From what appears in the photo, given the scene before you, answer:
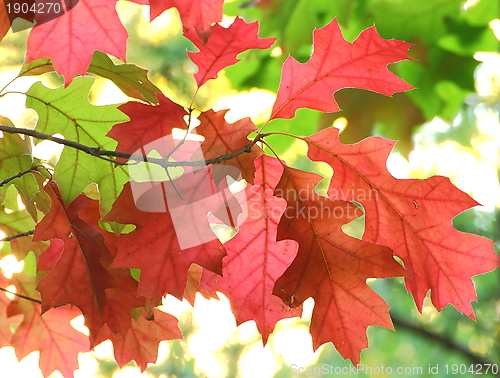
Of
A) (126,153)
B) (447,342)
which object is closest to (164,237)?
(126,153)

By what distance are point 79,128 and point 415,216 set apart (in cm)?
55

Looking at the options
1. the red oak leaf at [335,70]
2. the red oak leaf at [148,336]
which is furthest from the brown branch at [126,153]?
the red oak leaf at [148,336]

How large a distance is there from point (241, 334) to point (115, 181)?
5.24 metres

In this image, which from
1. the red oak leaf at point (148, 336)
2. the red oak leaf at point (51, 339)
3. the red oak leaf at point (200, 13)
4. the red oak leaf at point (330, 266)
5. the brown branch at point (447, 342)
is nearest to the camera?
the red oak leaf at point (200, 13)

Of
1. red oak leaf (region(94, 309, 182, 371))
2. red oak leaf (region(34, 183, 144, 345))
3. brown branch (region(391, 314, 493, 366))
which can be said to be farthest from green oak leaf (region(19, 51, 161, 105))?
brown branch (region(391, 314, 493, 366))

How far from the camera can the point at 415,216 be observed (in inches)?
25.5

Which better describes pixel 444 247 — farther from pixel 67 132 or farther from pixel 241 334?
pixel 241 334

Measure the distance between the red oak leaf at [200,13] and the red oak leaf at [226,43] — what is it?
1 cm

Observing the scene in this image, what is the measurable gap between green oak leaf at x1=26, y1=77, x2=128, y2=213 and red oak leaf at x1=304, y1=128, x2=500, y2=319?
1.02 feet

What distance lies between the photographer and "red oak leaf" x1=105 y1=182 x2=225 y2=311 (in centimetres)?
56

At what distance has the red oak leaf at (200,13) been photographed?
1.68ft

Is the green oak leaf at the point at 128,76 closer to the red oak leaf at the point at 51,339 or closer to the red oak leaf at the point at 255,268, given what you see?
the red oak leaf at the point at 255,268

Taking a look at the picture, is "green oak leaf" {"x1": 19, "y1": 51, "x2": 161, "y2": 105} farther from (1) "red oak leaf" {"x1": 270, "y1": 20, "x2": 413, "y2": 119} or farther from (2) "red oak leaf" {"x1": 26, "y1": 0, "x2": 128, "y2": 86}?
(1) "red oak leaf" {"x1": 270, "y1": 20, "x2": 413, "y2": 119}

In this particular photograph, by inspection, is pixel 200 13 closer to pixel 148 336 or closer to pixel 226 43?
pixel 226 43
